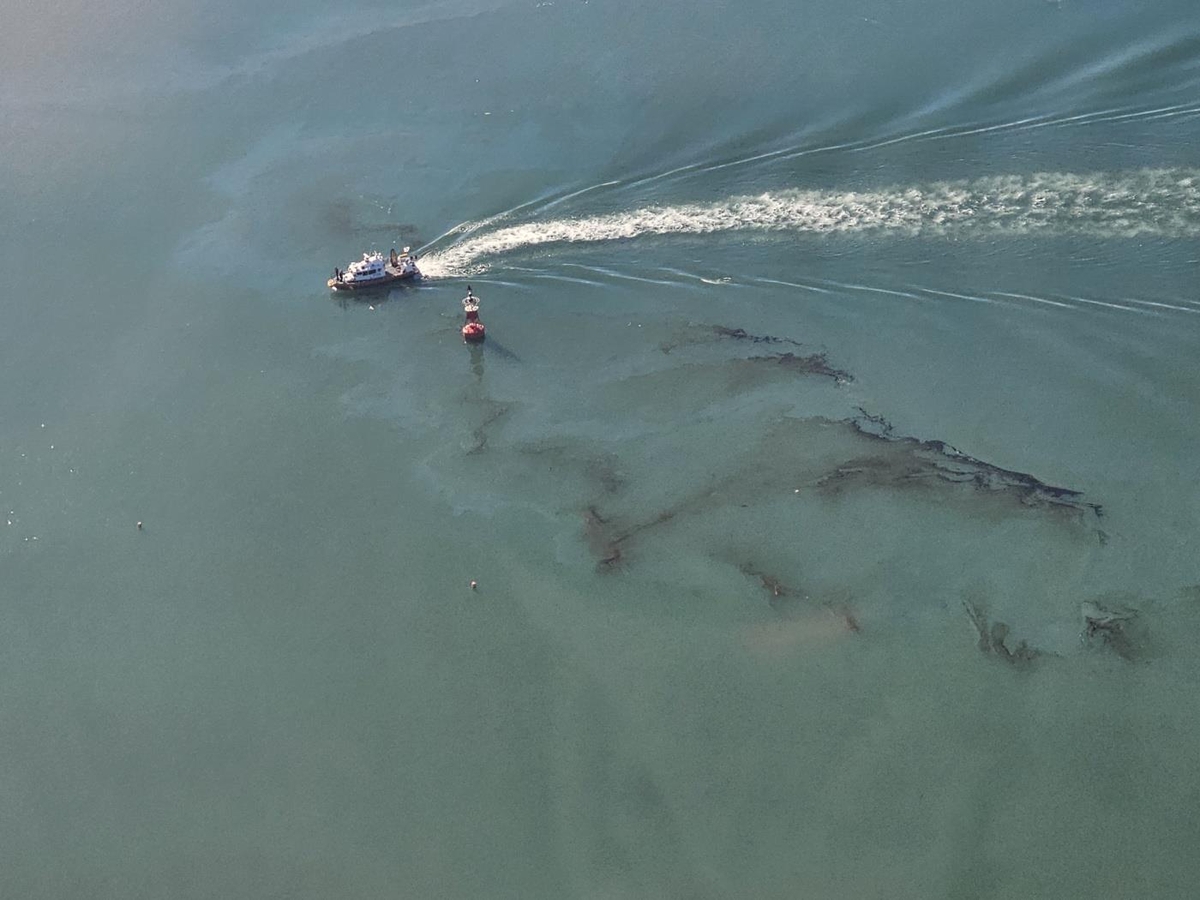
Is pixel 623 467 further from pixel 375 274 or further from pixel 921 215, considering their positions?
pixel 921 215

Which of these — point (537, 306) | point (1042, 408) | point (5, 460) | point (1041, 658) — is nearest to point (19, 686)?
point (5, 460)

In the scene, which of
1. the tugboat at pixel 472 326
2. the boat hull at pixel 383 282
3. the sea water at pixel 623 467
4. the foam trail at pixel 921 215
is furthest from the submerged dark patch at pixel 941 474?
the boat hull at pixel 383 282

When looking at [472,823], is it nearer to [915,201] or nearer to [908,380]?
[908,380]

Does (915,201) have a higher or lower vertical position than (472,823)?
higher

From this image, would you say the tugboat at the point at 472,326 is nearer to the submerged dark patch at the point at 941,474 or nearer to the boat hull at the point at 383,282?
the boat hull at the point at 383,282

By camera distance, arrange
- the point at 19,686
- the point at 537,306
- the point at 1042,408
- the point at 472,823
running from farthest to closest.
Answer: the point at 537,306
the point at 1042,408
the point at 19,686
the point at 472,823

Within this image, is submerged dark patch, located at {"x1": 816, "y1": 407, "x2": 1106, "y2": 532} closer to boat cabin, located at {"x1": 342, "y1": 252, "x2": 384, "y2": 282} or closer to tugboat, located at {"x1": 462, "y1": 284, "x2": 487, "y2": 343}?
tugboat, located at {"x1": 462, "y1": 284, "x2": 487, "y2": 343}
